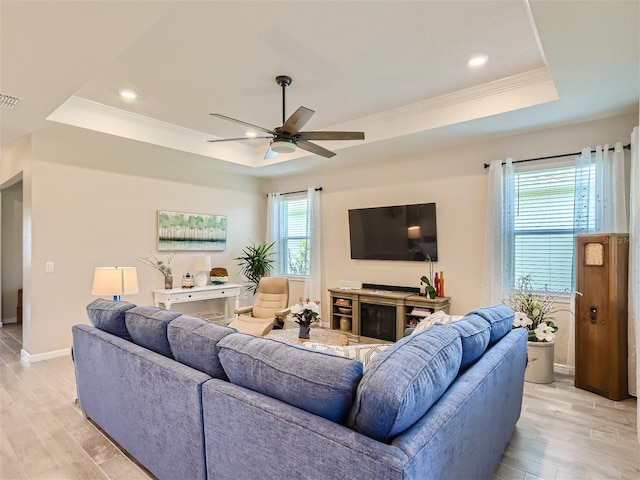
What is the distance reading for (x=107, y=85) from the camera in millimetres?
3598

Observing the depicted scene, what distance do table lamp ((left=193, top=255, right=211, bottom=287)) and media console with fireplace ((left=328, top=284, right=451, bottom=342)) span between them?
1.99 meters

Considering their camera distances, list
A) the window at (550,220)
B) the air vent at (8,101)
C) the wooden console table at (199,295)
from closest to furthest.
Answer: the air vent at (8,101), the window at (550,220), the wooden console table at (199,295)

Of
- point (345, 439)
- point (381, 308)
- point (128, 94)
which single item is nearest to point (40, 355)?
point (128, 94)

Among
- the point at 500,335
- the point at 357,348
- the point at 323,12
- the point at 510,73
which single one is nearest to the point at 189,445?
the point at 357,348

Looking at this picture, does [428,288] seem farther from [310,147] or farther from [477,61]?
[477,61]

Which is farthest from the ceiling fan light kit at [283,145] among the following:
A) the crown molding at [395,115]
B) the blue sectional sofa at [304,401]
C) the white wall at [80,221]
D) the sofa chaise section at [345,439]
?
the white wall at [80,221]

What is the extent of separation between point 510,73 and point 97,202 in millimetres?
5072

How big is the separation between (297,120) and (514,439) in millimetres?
2900

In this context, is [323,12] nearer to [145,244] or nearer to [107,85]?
[107,85]

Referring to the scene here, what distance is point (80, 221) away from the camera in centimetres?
456

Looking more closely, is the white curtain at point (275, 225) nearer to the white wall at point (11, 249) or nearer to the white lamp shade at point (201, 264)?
the white lamp shade at point (201, 264)

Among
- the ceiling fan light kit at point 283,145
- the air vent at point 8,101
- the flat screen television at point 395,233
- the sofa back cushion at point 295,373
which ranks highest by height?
the air vent at point 8,101

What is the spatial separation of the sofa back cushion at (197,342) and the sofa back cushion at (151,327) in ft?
0.25

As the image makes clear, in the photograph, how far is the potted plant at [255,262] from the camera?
20.7ft
